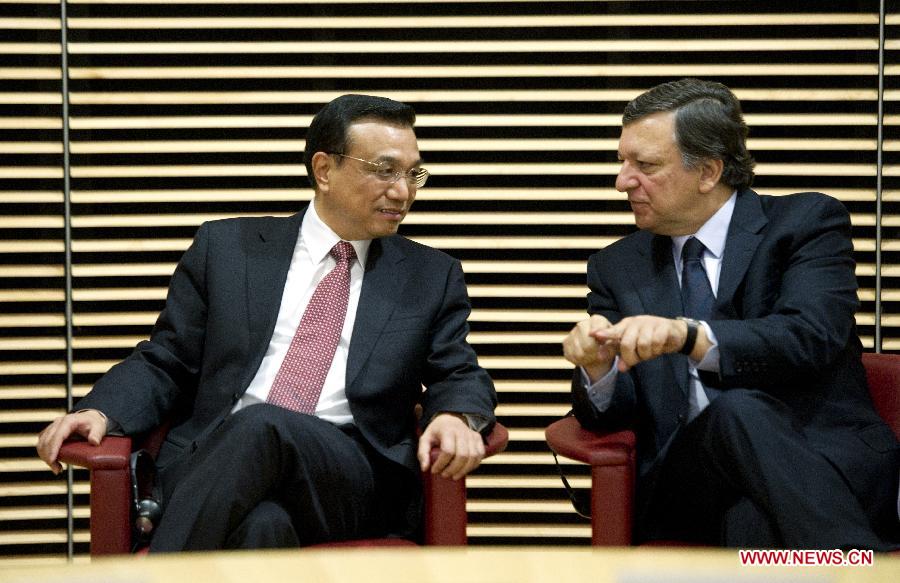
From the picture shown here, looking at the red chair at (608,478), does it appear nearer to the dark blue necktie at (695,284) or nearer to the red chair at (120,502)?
the red chair at (120,502)

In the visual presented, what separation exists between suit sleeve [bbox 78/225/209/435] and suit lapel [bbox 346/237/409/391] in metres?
0.48

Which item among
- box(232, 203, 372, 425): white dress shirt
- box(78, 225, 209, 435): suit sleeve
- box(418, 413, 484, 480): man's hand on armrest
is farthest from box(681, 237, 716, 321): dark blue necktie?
box(78, 225, 209, 435): suit sleeve

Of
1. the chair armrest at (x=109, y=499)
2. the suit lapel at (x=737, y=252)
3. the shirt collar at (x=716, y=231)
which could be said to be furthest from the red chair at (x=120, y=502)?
the shirt collar at (x=716, y=231)

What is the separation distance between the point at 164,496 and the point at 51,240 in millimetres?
1503

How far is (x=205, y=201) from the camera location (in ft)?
12.5

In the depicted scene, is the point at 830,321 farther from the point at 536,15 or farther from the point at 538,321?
the point at 536,15

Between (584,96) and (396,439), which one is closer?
(396,439)

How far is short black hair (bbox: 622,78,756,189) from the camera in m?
2.93

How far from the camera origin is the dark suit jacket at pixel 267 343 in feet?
9.38

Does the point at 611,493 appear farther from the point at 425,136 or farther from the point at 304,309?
the point at 425,136

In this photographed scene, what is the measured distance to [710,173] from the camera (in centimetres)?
295

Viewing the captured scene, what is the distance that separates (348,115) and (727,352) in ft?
A: 4.43

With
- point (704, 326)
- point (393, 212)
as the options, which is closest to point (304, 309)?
point (393, 212)

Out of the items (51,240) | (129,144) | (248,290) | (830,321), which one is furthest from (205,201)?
(830,321)
